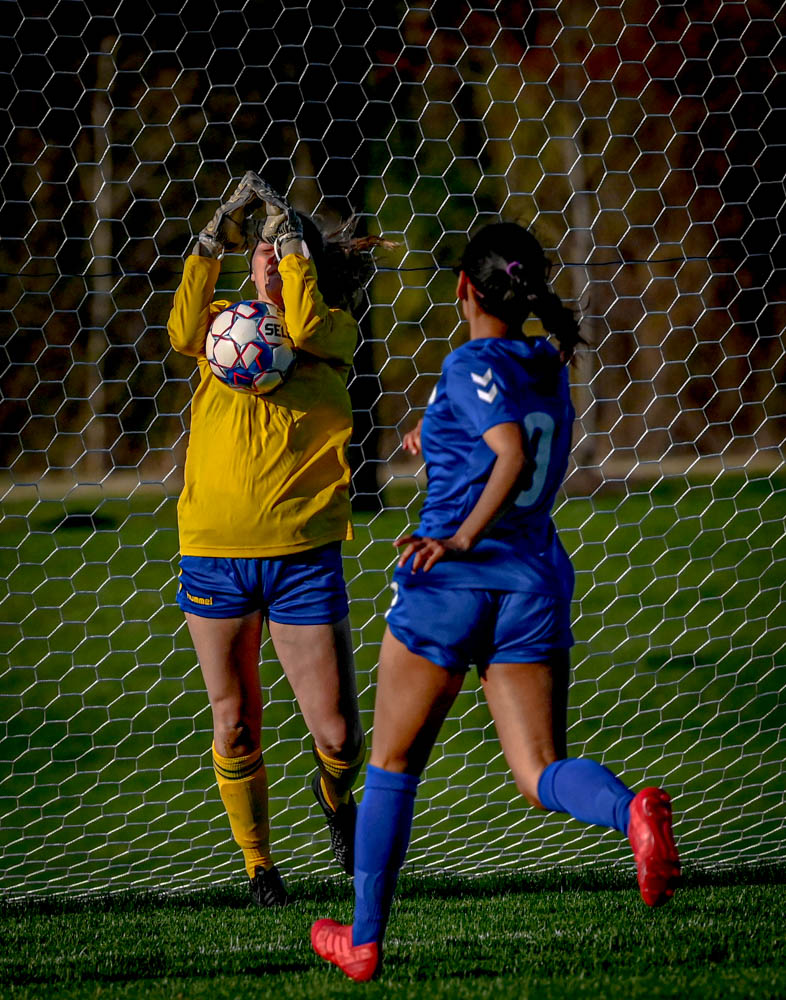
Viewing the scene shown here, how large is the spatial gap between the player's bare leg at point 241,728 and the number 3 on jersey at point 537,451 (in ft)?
3.19

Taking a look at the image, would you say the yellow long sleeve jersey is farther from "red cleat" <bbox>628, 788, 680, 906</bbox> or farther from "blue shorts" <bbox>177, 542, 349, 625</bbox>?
"red cleat" <bbox>628, 788, 680, 906</bbox>

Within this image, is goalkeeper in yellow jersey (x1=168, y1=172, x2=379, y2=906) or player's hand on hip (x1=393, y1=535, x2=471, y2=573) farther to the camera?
goalkeeper in yellow jersey (x1=168, y1=172, x2=379, y2=906)

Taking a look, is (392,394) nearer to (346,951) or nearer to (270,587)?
(270,587)

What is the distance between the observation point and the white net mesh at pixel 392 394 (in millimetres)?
4184

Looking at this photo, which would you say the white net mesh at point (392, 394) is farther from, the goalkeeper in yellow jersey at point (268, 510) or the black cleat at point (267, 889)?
the goalkeeper in yellow jersey at point (268, 510)

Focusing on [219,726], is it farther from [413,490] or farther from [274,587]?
[413,490]

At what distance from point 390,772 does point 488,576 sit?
0.43 meters

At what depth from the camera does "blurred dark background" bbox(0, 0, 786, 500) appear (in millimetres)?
9148

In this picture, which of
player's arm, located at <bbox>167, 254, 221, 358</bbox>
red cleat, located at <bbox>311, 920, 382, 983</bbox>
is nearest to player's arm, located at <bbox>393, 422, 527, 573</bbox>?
red cleat, located at <bbox>311, 920, 382, 983</bbox>

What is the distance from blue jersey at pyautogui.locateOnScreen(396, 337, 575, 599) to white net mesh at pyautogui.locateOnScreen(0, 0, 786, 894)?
0.64 m

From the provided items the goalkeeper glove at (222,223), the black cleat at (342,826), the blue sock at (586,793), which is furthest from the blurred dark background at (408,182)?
the blue sock at (586,793)

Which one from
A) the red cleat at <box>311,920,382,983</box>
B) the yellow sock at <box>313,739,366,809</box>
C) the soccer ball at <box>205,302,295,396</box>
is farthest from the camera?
the yellow sock at <box>313,739,366,809</box>

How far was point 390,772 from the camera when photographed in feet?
7.47

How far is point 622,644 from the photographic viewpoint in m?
5.91
